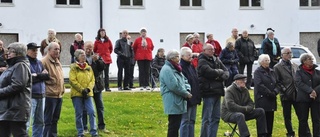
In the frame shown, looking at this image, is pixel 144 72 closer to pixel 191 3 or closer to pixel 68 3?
pixel 68 3

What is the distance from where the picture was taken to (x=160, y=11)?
3684cm

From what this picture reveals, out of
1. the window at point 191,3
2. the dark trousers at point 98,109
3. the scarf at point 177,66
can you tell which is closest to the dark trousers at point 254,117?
the scarf at point 177,66

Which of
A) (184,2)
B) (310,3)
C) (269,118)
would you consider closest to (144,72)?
(269,118)

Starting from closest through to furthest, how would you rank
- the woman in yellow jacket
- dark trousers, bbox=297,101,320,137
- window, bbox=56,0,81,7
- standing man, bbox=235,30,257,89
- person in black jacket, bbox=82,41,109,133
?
the woman in yellow jacket
person in black jacket, bbox=82,41,109,133
dark trousers, bbox=297,101,320,137
standing man, bbox=235,30,257,89
window, bbox=56,0,81,7

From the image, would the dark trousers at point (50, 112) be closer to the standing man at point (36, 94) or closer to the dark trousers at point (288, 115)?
the standing man at point (36, 94)

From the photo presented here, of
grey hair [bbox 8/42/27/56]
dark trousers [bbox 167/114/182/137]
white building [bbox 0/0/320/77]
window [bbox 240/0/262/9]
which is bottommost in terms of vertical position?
dark trousers [bbox 167/114/182/137]

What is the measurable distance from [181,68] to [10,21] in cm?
2089

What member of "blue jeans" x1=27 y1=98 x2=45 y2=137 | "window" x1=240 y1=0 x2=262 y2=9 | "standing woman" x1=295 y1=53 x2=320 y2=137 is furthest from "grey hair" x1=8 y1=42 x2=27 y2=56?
"window" x1=240 y1=0 x2=262 y2=9

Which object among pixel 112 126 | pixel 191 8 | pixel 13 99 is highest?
pixel 191 8

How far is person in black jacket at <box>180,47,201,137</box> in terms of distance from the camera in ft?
51.3

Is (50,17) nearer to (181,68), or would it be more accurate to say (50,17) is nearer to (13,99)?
(181,68)

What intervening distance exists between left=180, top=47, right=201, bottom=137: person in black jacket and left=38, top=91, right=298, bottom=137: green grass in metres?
1.94

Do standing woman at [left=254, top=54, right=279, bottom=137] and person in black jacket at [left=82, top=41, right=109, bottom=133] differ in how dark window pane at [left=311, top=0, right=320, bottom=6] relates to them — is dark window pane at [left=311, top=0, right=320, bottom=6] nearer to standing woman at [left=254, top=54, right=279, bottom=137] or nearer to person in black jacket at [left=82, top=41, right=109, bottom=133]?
standing woman at [left=254, top=54, right=279, bottom=137]

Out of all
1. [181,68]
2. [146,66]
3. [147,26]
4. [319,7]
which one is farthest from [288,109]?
[319,7]
